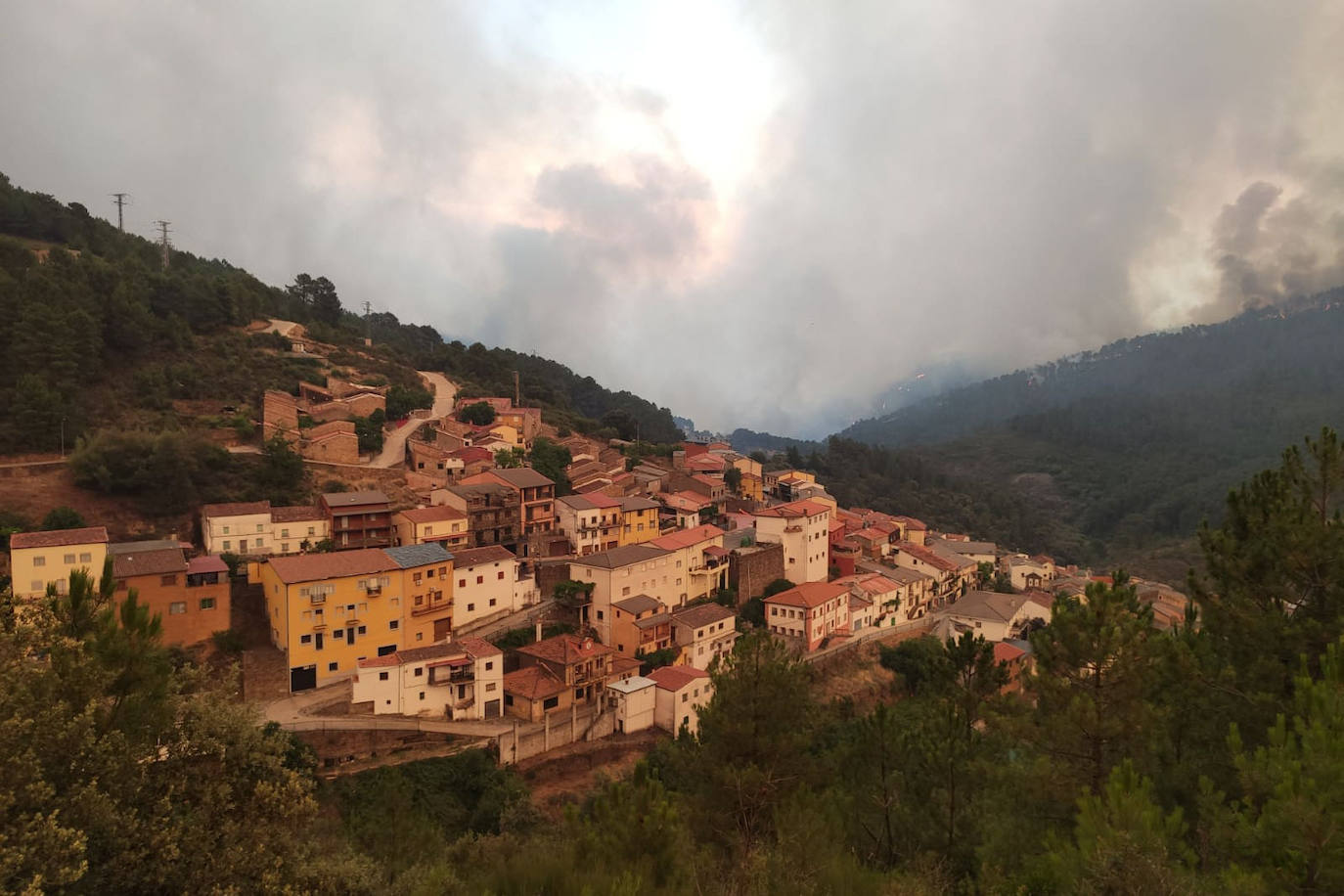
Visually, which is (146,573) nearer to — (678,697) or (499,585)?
(499,585)

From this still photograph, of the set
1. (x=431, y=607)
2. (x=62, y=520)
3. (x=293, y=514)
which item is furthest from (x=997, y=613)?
(x=62, y=520)

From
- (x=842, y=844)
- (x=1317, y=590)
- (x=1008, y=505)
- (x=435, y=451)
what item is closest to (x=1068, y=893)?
(x=842, y=844)

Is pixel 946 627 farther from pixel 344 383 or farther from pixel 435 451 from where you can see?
pixel 344 383

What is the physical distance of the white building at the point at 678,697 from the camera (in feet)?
85.8

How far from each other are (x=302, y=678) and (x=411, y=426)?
2617cm

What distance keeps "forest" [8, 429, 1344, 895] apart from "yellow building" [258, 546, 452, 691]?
33.0ft

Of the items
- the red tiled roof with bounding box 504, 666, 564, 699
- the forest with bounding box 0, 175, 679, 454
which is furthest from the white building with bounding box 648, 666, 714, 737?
the forest with bounding box 0, 175, 679, 454

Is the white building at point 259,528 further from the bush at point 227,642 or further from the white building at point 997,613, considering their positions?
the white building at point 997,613

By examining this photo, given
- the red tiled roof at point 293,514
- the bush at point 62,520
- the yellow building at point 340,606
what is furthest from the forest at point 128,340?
the yellow building at point 340,606

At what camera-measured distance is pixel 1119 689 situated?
389 inches

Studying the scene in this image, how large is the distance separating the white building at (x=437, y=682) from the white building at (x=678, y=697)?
20.0 feet

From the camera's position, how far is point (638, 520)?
3728cm

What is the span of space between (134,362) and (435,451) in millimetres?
18133

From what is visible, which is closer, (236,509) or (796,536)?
(236,509)
